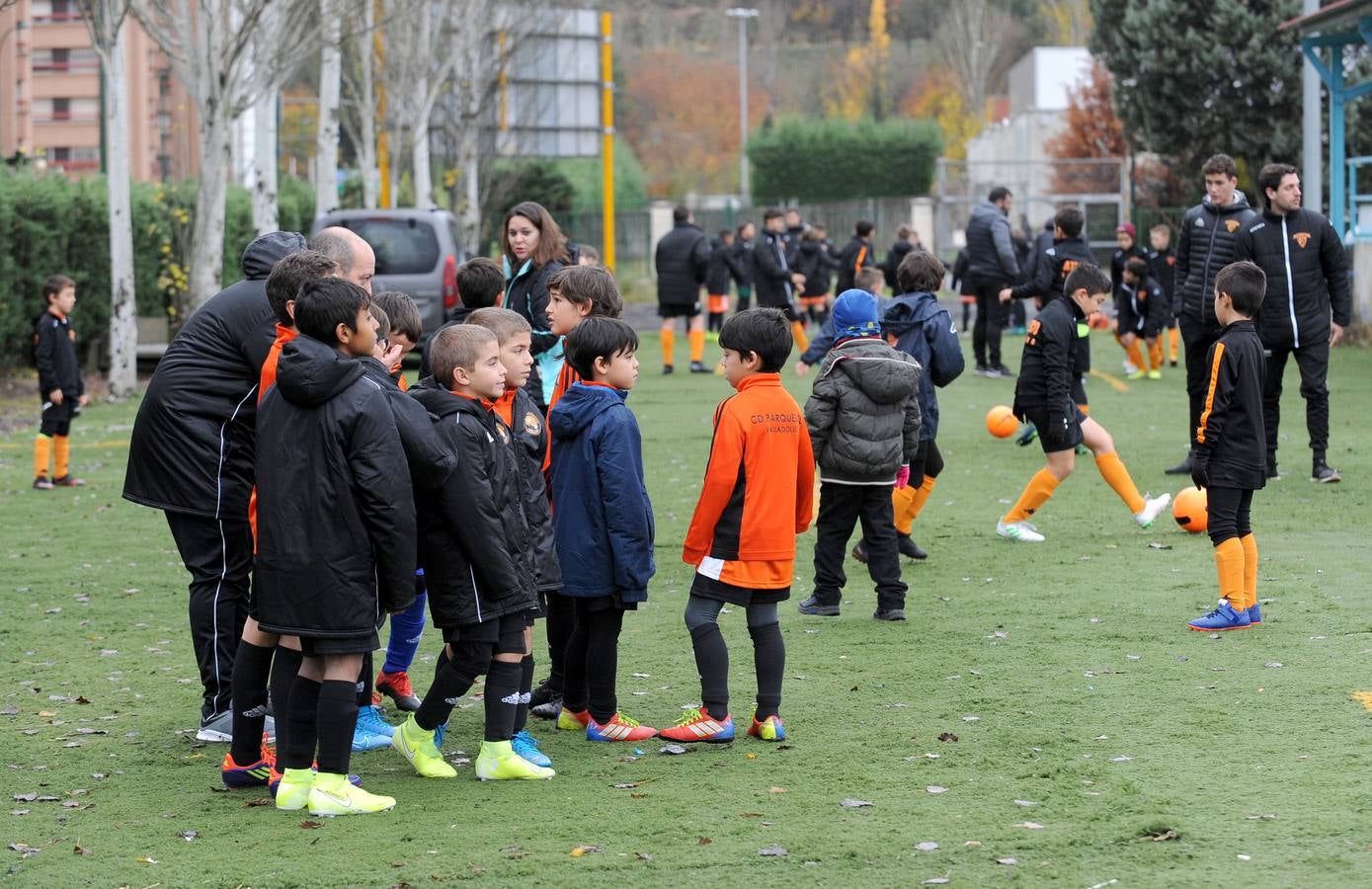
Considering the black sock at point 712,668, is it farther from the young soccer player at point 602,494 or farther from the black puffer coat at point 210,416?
the black puffer coat at point 210,416

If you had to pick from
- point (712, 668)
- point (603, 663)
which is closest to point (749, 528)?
point (712, 668)

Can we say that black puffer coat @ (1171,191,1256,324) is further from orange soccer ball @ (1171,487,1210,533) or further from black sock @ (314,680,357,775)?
black sock @ (314,680,357,775)

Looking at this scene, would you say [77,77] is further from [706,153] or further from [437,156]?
[706,153]

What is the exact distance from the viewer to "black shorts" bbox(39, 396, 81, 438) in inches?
502

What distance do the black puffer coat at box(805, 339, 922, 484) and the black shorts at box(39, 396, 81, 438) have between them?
7.02 metres

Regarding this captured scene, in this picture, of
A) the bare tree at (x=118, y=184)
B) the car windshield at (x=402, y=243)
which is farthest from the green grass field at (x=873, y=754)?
the car windshield at (x=402, y=243)

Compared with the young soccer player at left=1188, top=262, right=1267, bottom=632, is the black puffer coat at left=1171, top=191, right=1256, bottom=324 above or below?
above

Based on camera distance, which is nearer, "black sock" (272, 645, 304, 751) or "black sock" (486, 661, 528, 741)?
"black sock" (272, 645, 304, 751)

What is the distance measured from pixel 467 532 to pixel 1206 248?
25.0 ft

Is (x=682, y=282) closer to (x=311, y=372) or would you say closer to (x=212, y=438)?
(x=212, y=438)

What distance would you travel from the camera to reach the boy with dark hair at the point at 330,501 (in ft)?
16.7

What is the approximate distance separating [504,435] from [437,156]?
144 ft

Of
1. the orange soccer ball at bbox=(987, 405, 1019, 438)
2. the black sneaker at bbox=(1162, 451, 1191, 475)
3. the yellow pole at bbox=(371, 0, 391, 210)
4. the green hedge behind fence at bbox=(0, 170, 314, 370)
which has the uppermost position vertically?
the yellow pole at bbox=(371, 0, 391, 210)

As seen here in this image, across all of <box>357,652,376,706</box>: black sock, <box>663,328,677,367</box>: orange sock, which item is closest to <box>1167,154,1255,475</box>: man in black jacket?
<box>357,652,376,706</box>: black sock
